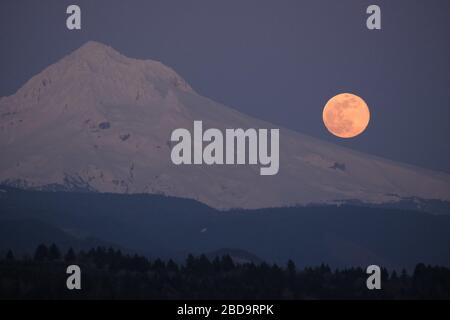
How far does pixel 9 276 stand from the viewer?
615 ft

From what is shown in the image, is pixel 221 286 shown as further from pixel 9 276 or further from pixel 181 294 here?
pixel 9 276

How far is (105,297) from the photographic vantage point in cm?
17125
